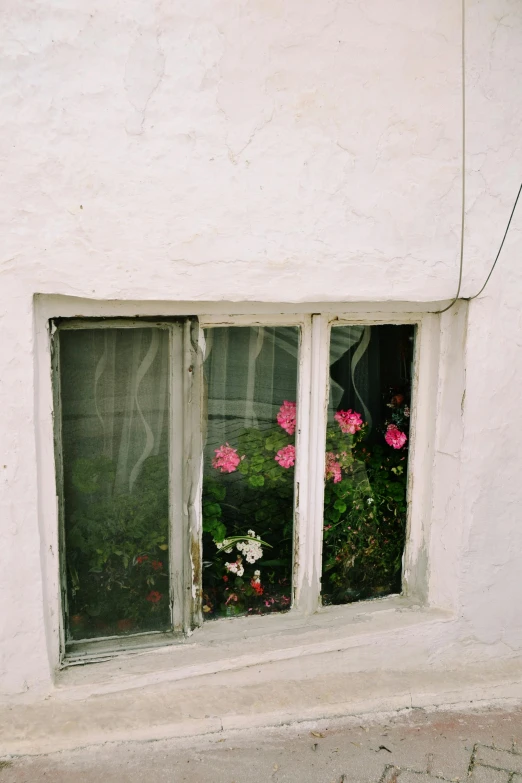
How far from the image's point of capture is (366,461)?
3537mm

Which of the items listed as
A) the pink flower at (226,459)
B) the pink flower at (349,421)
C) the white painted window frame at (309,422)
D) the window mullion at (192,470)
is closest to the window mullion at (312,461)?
the white painted window frame at (309,422)

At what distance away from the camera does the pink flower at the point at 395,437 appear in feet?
11.6

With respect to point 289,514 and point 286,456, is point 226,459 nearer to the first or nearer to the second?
point 286,456

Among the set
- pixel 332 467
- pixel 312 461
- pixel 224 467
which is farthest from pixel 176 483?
pixel 332 467

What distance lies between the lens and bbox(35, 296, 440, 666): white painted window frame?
2.81 meters

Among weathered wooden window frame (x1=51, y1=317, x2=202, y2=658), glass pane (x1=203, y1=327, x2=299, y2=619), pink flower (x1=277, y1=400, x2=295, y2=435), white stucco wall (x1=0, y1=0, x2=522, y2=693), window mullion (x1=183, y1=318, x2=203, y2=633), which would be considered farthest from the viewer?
pink flower (x1=277, y1=400, x2=295, y2=435)

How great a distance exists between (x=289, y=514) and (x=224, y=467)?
40 centimetres

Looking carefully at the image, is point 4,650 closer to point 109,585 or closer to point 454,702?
point 109,585

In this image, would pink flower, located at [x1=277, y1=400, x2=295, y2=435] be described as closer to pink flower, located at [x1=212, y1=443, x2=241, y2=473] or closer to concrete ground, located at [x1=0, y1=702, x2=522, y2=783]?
pink flower, located at [x1=212, y1=443, x2=241, y2=473]

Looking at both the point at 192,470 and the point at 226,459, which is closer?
the point at 192,470

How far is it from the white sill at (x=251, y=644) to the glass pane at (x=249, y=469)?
12cm

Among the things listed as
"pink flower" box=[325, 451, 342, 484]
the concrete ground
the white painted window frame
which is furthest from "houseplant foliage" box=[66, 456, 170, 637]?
"pink flower" box=[325, 451, 342, 484]

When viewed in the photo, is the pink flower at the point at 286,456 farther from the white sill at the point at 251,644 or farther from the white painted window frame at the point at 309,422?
the white sill at the point at 251,644

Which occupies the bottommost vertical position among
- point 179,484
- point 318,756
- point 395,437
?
point 318,756
